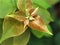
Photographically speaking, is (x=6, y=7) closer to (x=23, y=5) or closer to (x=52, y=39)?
(x=23, y=5)

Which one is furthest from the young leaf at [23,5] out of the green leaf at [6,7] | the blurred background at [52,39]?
the blurred background at [52,39]

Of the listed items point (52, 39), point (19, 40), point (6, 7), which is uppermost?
point (6, 7)

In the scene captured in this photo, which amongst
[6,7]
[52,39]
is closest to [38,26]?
[6,7]

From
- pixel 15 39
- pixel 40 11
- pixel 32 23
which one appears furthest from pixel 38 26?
pixel 40 11

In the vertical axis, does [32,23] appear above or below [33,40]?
above

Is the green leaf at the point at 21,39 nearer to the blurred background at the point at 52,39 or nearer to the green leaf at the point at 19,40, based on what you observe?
the green leaf at the point at 19,40

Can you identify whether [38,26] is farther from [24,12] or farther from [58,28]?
[58,28]
